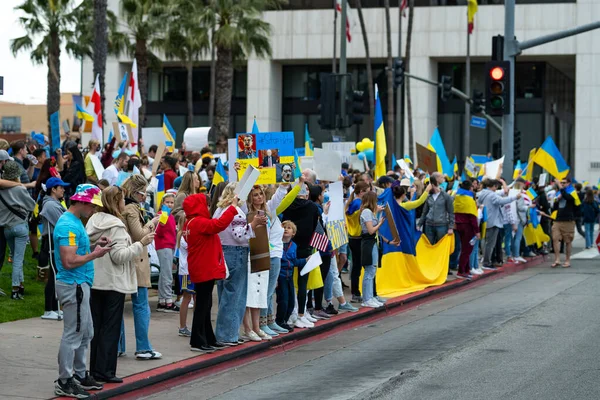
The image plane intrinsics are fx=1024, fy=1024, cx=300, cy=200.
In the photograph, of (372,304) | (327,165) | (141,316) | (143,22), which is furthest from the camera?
(143,22)

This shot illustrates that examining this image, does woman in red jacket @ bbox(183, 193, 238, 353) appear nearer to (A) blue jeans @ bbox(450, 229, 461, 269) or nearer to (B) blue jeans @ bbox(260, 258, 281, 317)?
(B) blue jeans @ bbox(260, 258, 281, 317)

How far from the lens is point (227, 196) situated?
10992 mm

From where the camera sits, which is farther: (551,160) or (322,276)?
(551,160)

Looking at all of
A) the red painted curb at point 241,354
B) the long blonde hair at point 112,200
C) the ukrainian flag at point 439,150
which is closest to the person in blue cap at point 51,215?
the red painted curb at point 241,354

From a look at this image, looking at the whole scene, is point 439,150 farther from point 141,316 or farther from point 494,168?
point 141,316

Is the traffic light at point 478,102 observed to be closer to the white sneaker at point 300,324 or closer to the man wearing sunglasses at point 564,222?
the man wearing sunglasses at point 564,222

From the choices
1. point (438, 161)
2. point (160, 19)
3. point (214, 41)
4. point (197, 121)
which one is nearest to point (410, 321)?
point (438, 161)

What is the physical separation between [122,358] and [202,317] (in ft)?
3.22

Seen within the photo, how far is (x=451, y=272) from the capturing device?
67.2 ft

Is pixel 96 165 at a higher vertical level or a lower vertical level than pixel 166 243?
higher

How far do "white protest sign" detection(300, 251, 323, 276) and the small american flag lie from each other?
0.10 metres

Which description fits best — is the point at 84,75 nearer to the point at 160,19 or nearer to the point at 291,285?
the point at 160,19

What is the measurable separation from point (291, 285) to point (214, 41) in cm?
2654

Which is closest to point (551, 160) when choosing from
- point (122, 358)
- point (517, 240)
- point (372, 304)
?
point (517, 240)
